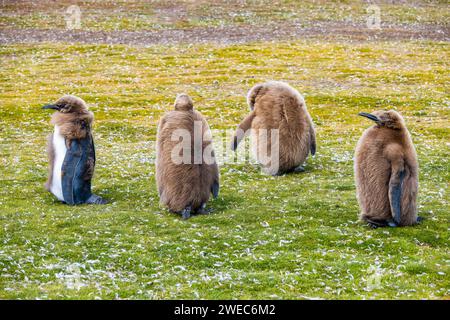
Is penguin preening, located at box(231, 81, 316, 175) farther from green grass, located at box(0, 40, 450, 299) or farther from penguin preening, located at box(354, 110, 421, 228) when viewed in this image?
penguin preening, located at box(354, 110, 421, 228)

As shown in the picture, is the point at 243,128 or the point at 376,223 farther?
the point at 243,128

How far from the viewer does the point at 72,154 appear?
11.2m

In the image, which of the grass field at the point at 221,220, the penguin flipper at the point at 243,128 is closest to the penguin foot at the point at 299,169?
the grass field at the point at 221,220

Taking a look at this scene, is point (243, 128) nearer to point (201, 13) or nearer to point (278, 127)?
point (278, 127)

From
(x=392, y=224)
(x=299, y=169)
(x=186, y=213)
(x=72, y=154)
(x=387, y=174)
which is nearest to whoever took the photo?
(x=387, y=174)

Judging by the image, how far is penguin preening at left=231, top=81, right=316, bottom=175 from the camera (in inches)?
512

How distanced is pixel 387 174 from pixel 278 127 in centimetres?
379

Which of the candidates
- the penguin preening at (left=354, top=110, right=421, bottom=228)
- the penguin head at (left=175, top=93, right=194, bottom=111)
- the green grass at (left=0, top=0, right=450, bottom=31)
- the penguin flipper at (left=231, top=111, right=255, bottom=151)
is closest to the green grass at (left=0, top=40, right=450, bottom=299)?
the penguin preening at (left=354, top=110, right=421, bottom=228)

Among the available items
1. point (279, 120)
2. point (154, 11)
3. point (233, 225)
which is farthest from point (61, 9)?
A: point (233, 225)

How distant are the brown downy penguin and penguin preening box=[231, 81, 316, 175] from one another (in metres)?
2.58

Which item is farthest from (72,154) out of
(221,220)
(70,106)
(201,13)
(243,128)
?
(201,13)

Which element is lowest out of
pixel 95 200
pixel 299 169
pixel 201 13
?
pixel 299 169
